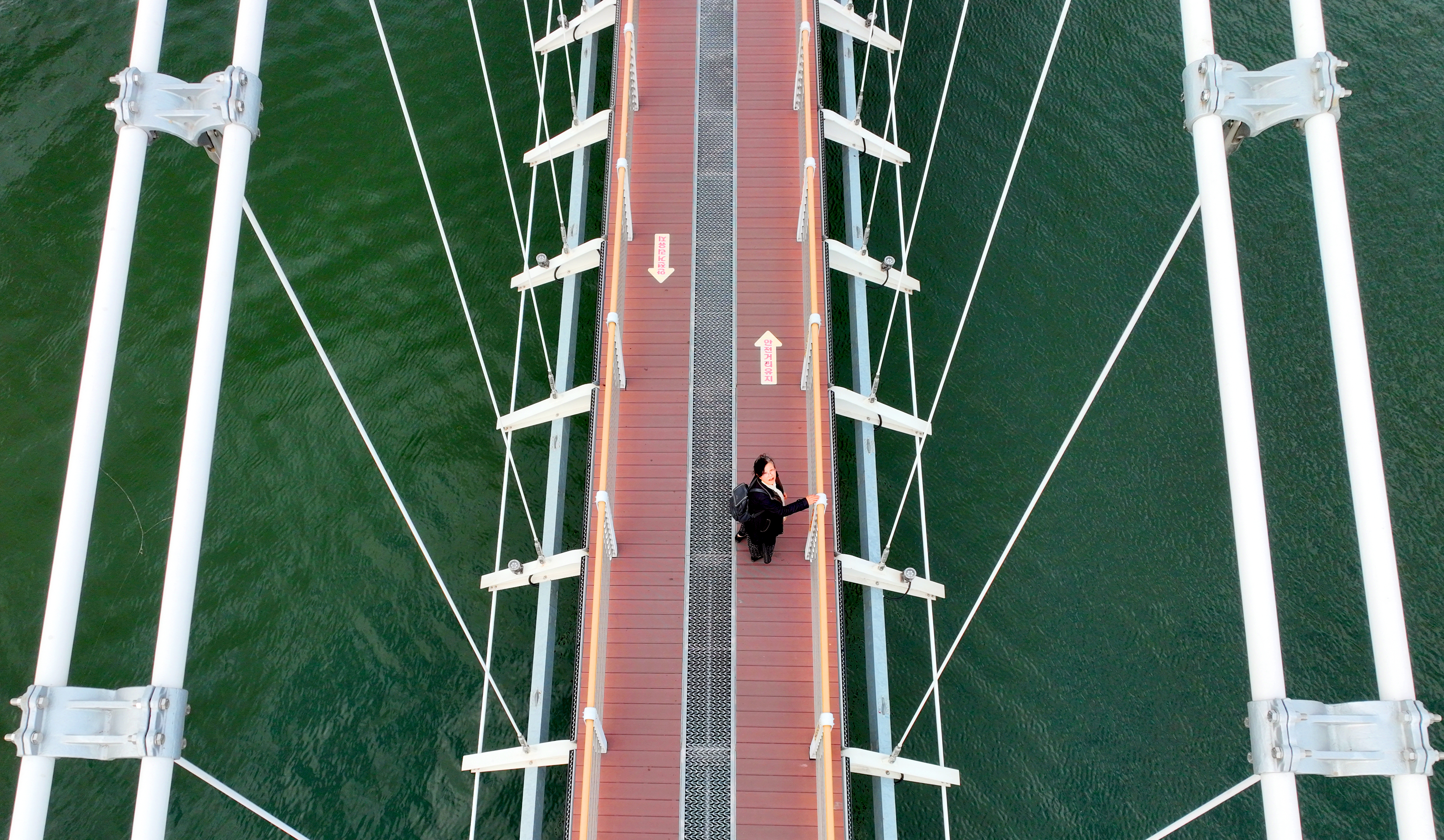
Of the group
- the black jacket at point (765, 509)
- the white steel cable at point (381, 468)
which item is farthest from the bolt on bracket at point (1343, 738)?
the white steel cable at point (381, 468)

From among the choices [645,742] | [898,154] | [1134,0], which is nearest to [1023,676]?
[645,742]

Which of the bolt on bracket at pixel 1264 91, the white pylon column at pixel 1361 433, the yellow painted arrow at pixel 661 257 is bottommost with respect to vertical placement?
the white pylon column at pixel 1361 433

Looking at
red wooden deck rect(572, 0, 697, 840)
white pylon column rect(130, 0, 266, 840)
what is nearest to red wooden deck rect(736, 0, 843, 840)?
red wooden deck rect(572, 0, 697, 840)

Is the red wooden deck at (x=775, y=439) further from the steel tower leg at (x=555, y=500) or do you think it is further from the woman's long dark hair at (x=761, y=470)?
the steel tower leg at (x=555, y=500)

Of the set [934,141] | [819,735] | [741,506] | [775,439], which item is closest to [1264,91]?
[741,506]

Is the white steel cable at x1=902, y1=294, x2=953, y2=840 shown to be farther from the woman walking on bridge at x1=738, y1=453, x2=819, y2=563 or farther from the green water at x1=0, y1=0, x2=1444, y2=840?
the woman walking on bridge at x1=738, y1=453, x2=819, y2=563

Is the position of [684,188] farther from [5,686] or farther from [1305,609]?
[5,686]

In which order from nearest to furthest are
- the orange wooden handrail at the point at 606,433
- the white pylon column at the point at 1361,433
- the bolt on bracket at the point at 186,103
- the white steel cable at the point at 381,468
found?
the white pylon column at the point at 1361,433 < the bolt on bracket at the point at 186,103 < the white steel cable at the point at 381,468 < the orange wooden handrail at the point at 606,433
